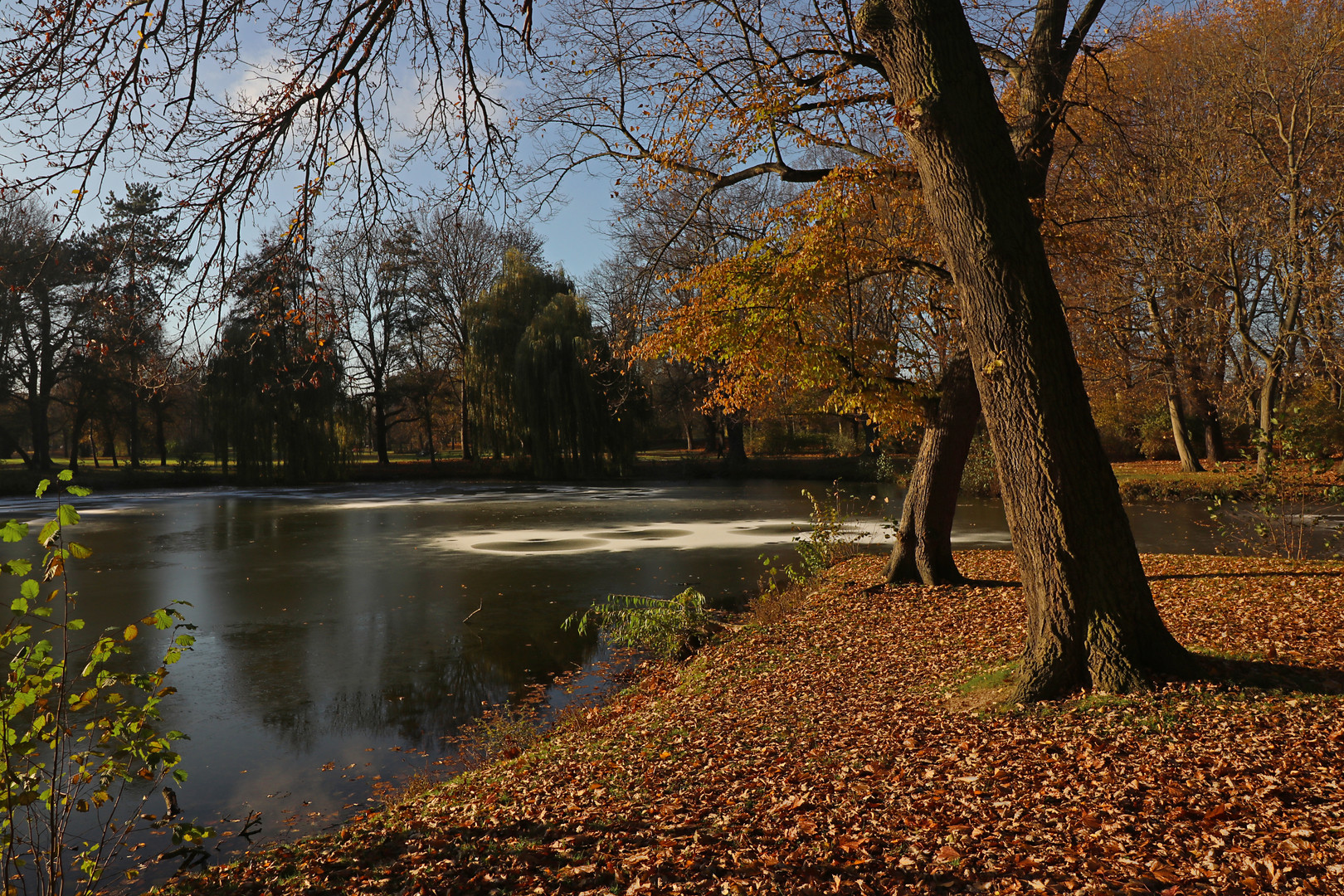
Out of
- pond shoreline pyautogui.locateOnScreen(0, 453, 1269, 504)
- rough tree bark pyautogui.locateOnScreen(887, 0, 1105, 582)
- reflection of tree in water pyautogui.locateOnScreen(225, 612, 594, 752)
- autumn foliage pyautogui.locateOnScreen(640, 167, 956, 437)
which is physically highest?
rough tree bark pyautogui.locateOnScreen(887, 0, 1105, 582)

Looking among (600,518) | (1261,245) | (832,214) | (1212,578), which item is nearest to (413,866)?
(832,214)

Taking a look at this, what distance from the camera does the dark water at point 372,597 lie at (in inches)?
229

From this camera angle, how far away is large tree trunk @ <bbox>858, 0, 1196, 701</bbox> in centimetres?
411

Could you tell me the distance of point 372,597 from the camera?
10883 mm

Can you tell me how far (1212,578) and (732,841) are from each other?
689 cm

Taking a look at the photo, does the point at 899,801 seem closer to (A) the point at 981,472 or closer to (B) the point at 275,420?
(A) the point at 981,472

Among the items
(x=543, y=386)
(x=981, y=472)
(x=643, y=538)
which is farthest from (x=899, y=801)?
(x=543, y=386)

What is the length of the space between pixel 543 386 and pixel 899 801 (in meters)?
25.9

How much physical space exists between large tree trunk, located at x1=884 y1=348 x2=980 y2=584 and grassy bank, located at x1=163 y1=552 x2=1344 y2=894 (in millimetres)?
2752

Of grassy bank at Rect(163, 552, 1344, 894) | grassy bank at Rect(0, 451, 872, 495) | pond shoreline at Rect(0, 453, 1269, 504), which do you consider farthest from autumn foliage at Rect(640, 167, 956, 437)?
grassy bank at Rect(0, 451, 872, 495)

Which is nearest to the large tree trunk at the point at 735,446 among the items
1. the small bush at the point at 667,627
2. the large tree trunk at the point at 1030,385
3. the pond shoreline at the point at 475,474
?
the pond shoreline at the point at 475,474

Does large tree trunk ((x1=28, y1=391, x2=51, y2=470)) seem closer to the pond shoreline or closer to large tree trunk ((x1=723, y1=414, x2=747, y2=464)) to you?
the pond shoreline

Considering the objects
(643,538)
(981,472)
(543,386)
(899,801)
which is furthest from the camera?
(543,386)

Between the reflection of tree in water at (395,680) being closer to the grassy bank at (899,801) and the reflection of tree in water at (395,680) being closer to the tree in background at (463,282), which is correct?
the grassy bank at (899,801)
